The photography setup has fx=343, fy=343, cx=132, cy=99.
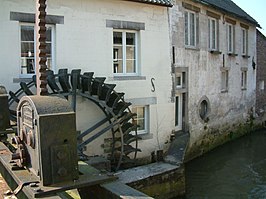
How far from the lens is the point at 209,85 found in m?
14.3

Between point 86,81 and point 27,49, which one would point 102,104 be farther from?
point 27,49

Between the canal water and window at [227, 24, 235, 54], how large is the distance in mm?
4517

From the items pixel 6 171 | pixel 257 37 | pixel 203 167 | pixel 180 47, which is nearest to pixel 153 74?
pixel 180 47

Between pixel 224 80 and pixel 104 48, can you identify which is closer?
pixel 104 48

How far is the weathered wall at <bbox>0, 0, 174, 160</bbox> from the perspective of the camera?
26.3 feet

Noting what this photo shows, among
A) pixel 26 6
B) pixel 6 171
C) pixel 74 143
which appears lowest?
pixel 6 171

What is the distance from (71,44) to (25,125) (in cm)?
634

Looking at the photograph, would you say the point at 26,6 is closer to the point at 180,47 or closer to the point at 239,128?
the point at 180,47

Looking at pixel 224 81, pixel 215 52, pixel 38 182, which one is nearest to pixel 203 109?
pixel 215 52

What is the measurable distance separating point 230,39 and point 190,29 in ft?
14.4

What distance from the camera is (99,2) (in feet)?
30.8

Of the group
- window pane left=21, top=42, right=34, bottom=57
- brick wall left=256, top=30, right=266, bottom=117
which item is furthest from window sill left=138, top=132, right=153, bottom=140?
brick wall left=256, top=30, right=266, bottom=117

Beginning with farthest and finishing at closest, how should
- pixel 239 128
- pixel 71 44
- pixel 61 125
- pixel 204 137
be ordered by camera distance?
1. pixel 239 128
2. pixel 204 137
3. pixel 71 44
4. pixel 61 125

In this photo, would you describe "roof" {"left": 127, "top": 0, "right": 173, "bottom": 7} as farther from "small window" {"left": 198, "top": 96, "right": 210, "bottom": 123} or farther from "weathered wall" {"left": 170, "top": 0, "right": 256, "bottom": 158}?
"small window" {"left": 198, "top": 96, "right": 210, "bottom": 123}
